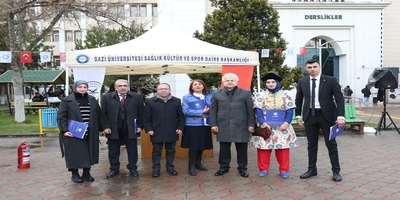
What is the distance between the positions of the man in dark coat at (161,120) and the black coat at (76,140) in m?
0.85

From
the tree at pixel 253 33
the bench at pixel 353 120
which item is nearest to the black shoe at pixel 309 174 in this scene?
the bench at pixel 353 120

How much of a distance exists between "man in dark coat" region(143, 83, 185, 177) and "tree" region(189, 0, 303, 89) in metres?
6.65

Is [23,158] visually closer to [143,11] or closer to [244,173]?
[244,173]

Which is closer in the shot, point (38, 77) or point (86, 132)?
point (86, 132)

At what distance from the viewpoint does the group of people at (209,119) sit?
530 cm

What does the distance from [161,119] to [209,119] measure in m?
0.79

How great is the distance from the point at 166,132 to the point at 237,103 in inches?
50.1

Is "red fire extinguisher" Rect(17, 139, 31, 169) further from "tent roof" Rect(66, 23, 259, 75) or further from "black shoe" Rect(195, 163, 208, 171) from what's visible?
"black shoe" Rect(195, 163, 208, 171)

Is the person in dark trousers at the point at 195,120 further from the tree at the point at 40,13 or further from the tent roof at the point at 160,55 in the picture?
the tree at the point at 40,13

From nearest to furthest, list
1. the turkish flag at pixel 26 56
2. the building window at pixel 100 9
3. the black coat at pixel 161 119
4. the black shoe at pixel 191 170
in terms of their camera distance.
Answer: the black coat at pixel 161 119
the black shoe at pixel 191 170
the turkish flag at pixel 26 56
the building window at pixel 100 9

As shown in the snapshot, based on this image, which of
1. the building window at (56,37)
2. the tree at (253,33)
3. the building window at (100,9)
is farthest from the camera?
the building window at (56,37)

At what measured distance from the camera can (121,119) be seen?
5645 mm

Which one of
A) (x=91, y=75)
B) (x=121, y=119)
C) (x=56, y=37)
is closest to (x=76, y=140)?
(x=121, y=119)

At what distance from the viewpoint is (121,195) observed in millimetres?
4801
